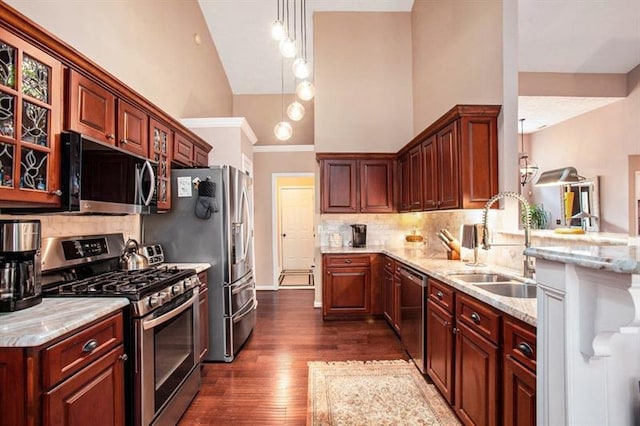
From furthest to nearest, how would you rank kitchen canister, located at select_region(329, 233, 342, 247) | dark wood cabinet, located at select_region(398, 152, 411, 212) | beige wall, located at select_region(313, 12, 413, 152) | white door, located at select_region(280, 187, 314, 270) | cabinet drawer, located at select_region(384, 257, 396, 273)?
white door, located at select_region(280, 187, 314, 270) → beige wall, located at select_region(313, 12, 413, 152) → kitchen canister, located at select_region(329, 233, 342, 247) → dark wood cabinet, located at select_region(398, 152, 411, 212) → cabinet drawer, located at select_region(384, 257, 396, 273)

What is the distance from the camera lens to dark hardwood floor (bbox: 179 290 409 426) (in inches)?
93.6

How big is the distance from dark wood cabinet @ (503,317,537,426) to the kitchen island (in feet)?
1.25

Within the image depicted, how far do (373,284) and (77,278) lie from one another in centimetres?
316

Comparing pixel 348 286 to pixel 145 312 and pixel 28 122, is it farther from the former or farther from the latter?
pixel 28 122

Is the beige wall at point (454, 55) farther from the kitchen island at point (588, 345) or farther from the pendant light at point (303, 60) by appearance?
the kitchen island at point (588, 345)

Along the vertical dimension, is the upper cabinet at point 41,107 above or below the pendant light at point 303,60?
below

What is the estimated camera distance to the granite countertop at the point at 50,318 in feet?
4.06

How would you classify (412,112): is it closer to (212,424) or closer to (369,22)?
(369,22)

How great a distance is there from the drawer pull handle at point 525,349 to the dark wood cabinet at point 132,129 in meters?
2.70

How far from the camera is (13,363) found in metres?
1.23

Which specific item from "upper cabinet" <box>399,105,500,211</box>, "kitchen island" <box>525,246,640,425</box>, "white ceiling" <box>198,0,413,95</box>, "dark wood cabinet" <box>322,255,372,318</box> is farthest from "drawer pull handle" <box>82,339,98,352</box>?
"white ceiling" <box>198,0,413,95</box>

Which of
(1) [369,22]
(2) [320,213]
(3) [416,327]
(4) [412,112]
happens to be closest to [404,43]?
(1) [369,22]

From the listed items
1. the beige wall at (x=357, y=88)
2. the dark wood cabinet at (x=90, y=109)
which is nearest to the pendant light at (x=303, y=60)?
the beige wall at (x=357, y=88)

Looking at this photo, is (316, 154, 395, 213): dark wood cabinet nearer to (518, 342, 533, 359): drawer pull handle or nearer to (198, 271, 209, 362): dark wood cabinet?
(198, 271, 209, 362): dark wood cabinet
